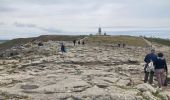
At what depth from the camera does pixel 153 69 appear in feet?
80.6

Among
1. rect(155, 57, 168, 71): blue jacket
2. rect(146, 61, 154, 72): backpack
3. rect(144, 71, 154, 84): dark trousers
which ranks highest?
rect(155, 57, 168, 71): blue jacket

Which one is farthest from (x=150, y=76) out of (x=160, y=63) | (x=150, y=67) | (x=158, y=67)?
(x=160, y=63)

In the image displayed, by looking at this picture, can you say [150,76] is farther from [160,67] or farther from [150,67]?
[160,67]

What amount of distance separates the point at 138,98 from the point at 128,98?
1.92 ft

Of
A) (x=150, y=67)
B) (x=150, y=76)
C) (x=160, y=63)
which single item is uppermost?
(x=160, y=63)

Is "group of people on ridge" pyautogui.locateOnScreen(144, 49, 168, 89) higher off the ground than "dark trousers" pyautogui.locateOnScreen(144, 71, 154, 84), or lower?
higher

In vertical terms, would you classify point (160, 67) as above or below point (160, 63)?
below

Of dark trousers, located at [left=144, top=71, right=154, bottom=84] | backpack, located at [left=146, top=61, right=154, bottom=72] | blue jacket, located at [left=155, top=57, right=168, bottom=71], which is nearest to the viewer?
blue jacket, located at [left=155, top=57, right=168, bottom=71]

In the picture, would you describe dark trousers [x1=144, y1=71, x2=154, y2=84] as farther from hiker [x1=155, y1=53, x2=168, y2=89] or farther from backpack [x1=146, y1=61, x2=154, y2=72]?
hiker [x1=155, y1=53, x2=168, y2=89]

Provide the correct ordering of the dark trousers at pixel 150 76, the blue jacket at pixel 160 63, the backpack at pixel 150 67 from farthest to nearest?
1. the dark trousers at pixel 150 76
2. the backpack at pixel 150 67
3. the blue jacket at pixel 160 63

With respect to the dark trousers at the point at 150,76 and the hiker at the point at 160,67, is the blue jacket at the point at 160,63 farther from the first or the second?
the dark trousers at the point at 150,76

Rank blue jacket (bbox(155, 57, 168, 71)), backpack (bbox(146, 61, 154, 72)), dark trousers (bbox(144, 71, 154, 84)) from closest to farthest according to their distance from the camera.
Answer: blue jacket (bbox(155, 57, 168, 71)) < backpack (bbox(146, 61, 154, 72)) < dark trousers (bbox(144, 71, 154, 84))

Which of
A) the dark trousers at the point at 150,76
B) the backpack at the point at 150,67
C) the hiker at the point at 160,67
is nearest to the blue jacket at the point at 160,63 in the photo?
the hiker at the point at 160,67

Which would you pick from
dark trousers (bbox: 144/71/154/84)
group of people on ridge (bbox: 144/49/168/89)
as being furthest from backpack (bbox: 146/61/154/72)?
dark trousers (bbox: 144/71/154/84)
